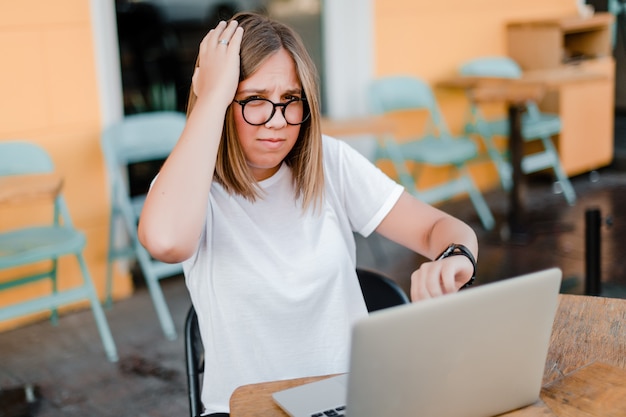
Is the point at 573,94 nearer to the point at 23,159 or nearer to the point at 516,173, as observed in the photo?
the point at 516,173

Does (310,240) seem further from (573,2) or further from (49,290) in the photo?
(573,2)


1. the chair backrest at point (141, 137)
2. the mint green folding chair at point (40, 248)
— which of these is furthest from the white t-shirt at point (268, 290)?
the chair backrest at point (141, 137)

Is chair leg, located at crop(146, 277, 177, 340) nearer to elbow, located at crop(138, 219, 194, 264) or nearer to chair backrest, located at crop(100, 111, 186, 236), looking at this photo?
chair backrest, located at crop(100, 111, 186, 236)

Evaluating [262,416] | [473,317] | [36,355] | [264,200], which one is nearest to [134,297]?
[36,355]

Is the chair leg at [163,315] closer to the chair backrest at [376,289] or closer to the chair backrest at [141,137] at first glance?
the chair backrest at [141,137]

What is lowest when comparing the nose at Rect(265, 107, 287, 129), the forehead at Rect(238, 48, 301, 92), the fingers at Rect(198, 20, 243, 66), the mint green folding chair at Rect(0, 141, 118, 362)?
the mint green folding chair at Rect(0, 141, 118, 362)

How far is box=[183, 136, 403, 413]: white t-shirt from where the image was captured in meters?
1.66

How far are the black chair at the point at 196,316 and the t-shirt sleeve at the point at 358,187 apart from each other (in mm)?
132

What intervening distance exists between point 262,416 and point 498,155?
496cm

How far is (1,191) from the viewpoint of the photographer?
10.8ft

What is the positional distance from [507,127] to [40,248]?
3.56 m

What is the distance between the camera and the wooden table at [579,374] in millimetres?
1324

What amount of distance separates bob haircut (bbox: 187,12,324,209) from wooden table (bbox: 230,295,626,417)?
16.9 inches

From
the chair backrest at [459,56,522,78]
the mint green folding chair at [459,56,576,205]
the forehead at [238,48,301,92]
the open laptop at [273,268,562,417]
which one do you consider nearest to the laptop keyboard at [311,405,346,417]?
the open laptop at [273,268,562,417]
